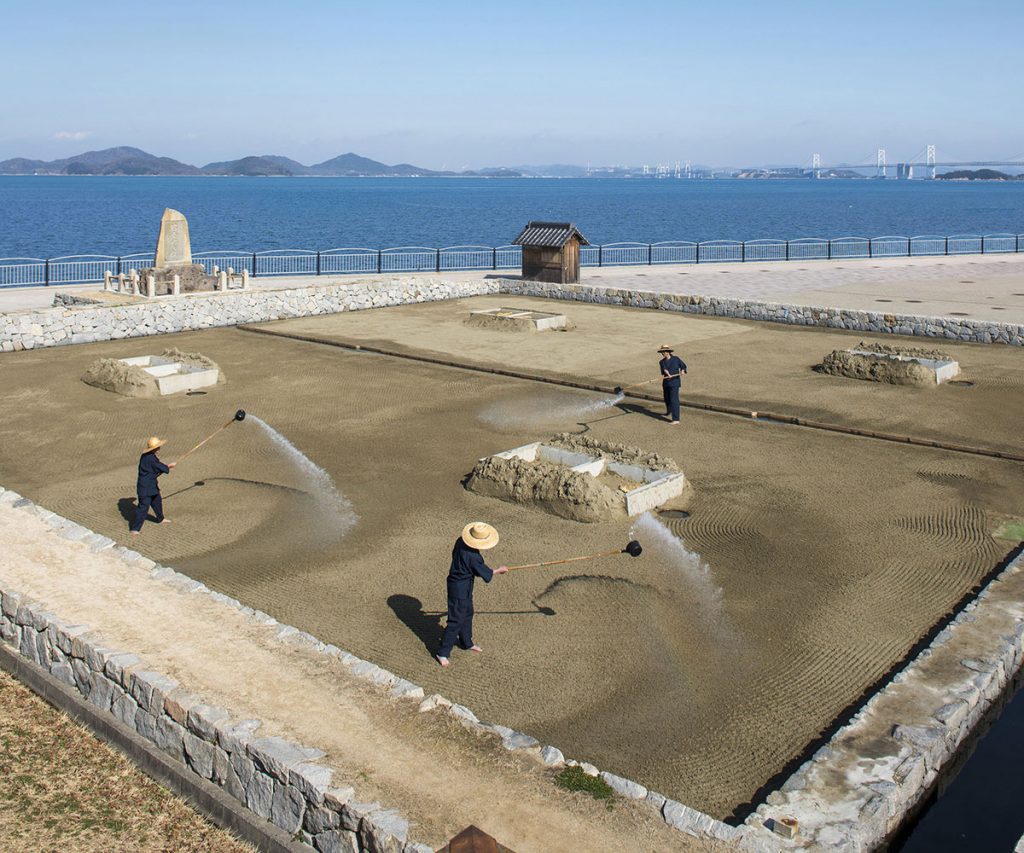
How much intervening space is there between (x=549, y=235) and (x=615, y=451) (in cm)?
1949

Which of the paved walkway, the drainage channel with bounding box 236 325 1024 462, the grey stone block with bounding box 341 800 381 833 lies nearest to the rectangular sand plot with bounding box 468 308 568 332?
the drainage channel with bounding box 236 325 1024 462

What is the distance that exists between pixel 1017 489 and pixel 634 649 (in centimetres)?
751

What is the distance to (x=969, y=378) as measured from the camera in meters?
21.7

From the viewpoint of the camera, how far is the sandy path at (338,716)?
673cm

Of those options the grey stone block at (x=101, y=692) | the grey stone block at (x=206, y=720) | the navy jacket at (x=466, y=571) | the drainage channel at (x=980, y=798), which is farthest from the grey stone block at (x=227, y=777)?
the drainage channel at (x=980, y=798)

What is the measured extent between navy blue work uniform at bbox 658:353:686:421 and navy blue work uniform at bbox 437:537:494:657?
911 cm

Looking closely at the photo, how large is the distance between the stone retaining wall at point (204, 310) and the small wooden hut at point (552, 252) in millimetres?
1630

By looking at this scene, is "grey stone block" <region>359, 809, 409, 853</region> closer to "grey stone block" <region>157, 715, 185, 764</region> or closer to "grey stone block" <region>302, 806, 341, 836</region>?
"grey stone block" <region>302, 806, 341, 836</region>

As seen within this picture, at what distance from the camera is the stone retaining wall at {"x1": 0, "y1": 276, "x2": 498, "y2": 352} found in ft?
81.5

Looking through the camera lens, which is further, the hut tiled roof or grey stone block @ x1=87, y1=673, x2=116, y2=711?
the hut tiled roof

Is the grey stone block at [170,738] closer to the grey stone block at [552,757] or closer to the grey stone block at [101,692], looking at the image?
the grey stone block at [101,692]

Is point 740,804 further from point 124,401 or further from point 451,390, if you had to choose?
point 124,401

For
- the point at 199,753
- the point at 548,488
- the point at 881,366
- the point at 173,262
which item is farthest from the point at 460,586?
the point at 173,262

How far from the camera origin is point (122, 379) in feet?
66.3
